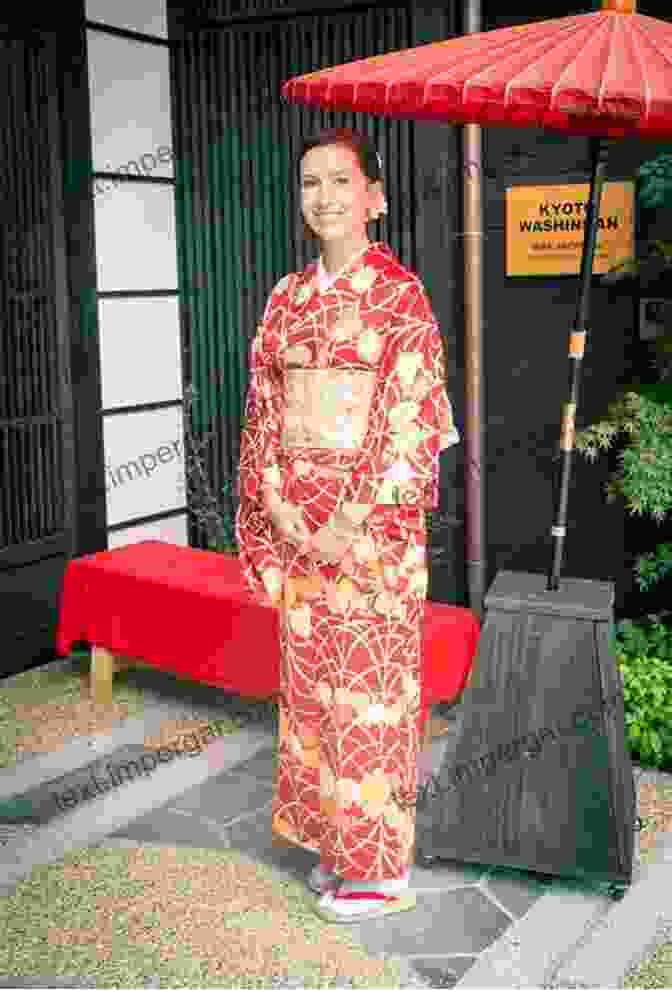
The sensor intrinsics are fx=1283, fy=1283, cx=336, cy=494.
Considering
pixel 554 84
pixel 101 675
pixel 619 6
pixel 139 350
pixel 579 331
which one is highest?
pixel 619 6

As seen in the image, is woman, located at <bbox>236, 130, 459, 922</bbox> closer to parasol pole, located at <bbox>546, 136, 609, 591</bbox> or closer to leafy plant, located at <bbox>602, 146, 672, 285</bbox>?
parasol pole, located at <bbox>546, 136, 609, 591</bbox>

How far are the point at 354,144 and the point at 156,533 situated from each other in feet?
13.6

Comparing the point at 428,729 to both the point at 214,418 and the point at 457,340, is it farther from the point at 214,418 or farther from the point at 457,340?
the point at 214,418

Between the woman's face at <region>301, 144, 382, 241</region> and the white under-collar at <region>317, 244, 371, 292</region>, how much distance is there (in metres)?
0.07

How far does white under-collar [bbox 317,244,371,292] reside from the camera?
13.6 ft

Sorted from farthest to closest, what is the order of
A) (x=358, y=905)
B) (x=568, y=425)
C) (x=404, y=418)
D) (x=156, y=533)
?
(x=156, y=533), (x=568, y=425), (x=358, y=905), (x=404, y=418)

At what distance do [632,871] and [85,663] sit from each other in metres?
3.65

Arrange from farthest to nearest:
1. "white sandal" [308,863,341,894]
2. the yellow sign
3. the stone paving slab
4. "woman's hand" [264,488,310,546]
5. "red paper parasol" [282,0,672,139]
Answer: the yellow sign < "white sandal" [308,863,341,894] < "woman's hand" [264,488,310,546] < the stone paving slab < "red paper parasol" [282,0,672,139]

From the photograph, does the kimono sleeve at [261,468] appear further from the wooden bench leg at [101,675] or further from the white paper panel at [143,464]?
the white paper panel at [143,464]

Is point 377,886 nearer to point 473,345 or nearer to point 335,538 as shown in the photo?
point 335,538

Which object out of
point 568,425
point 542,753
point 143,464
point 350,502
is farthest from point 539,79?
point 143,464

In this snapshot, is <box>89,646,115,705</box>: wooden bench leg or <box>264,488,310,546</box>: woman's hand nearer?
<box>264,488,310,546</box>: woman's hand

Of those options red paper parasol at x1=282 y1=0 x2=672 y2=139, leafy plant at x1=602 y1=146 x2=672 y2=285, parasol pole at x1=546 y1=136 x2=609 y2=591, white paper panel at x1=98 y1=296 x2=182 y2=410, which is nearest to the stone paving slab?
parasol pole at x1=546 y1=136 x2=609 y2=591

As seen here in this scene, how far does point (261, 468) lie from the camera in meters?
4.31
